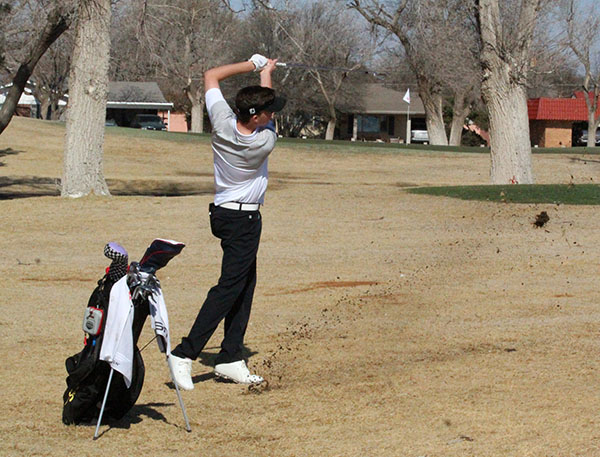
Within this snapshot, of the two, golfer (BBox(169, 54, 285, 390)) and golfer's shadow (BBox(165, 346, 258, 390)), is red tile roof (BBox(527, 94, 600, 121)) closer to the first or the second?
golfer's shadow (BBox(165, 346, 258, 390))

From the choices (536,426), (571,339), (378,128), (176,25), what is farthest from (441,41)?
(378,128)

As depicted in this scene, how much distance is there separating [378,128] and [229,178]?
2750 inches

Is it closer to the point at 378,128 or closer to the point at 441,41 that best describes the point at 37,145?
the point at 441,41

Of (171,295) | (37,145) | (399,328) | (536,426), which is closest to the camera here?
(536,426)

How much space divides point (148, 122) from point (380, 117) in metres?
19.1

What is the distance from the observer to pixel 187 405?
5.77 m

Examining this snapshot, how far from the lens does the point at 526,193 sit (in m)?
17.1

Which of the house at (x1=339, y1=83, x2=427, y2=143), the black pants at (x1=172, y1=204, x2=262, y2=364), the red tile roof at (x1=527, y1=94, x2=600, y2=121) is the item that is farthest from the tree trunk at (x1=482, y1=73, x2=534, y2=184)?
the house at (x1=339, y1=83, x2=427, y2=143)

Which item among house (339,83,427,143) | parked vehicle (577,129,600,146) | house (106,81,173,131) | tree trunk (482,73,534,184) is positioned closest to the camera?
tree trunk (482,73,534,184)

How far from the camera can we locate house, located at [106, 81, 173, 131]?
68625 millimetres

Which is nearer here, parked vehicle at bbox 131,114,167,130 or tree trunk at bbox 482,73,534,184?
tree trunk at bbox 482,73,534,184

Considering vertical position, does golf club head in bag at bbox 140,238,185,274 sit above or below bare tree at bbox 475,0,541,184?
below

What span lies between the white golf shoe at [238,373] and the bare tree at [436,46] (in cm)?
1700

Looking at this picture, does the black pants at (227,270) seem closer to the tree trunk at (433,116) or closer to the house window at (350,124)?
the tree trunk at (433,116)
